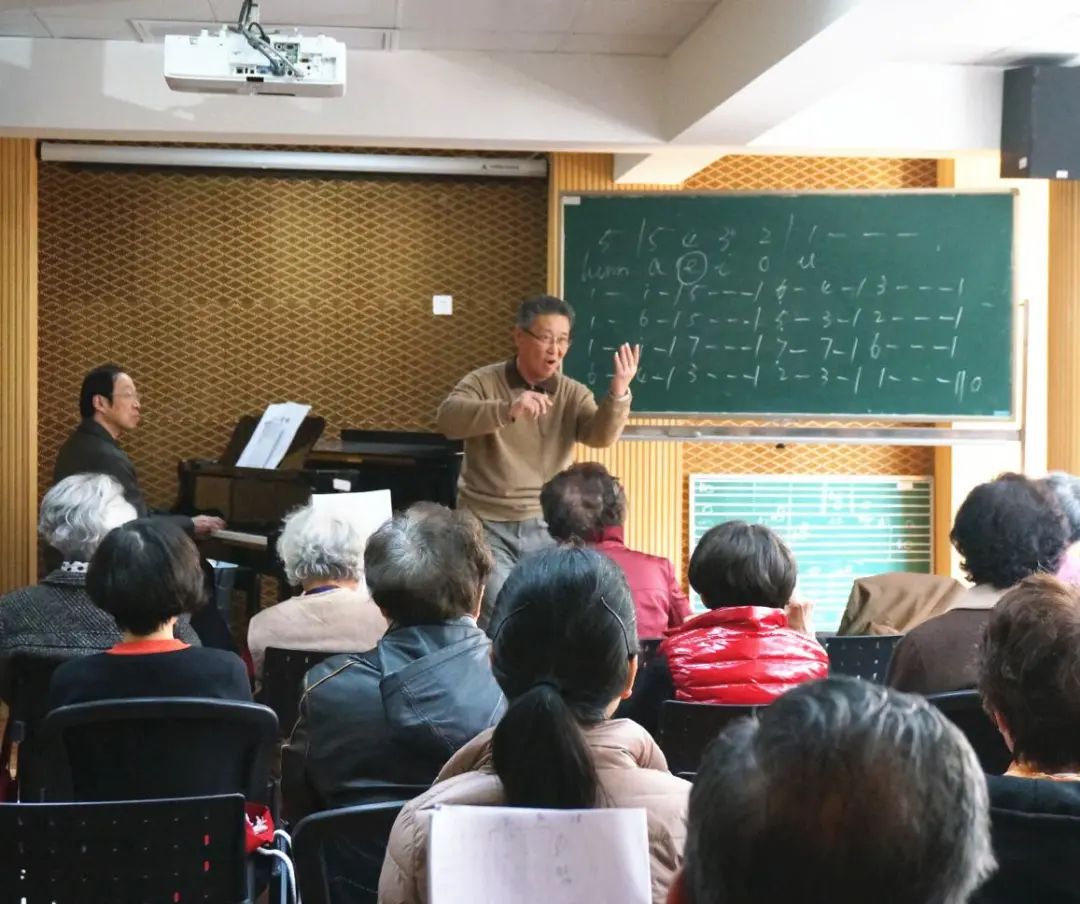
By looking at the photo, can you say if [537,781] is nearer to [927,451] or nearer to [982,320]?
[982,320]

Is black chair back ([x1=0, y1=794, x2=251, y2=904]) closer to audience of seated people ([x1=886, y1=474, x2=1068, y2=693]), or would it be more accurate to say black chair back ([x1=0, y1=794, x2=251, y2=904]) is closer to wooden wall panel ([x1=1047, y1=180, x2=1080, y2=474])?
audience of seated people ([x1=886, y1=474, x2=1068, y2=693])

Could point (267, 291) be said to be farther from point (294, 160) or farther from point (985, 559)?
point (985, 559)

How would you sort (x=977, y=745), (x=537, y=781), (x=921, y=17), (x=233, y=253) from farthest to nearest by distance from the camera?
(x=233, y=253) < (x=921, y=17) < (x=977, y=745) < (x=537, y=781)

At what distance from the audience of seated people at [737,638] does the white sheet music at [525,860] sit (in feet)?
4.16

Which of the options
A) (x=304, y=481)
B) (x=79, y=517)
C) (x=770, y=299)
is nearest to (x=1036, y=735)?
(x=79, y=517)

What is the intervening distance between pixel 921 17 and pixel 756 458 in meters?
3.86

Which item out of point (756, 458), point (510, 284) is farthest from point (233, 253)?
point (756, 458)

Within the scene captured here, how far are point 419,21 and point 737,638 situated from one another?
3156 mm

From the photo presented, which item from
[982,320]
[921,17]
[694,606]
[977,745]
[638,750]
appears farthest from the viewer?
[694,606]

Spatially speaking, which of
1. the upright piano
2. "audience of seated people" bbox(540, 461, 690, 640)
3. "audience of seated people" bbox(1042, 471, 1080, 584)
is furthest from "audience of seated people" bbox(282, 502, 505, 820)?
the upright piano

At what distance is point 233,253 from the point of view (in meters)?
7.52

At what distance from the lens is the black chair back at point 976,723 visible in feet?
7.72

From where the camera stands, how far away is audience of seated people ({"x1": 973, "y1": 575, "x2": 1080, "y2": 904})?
148 centimetres

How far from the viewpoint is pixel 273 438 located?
5.80m
